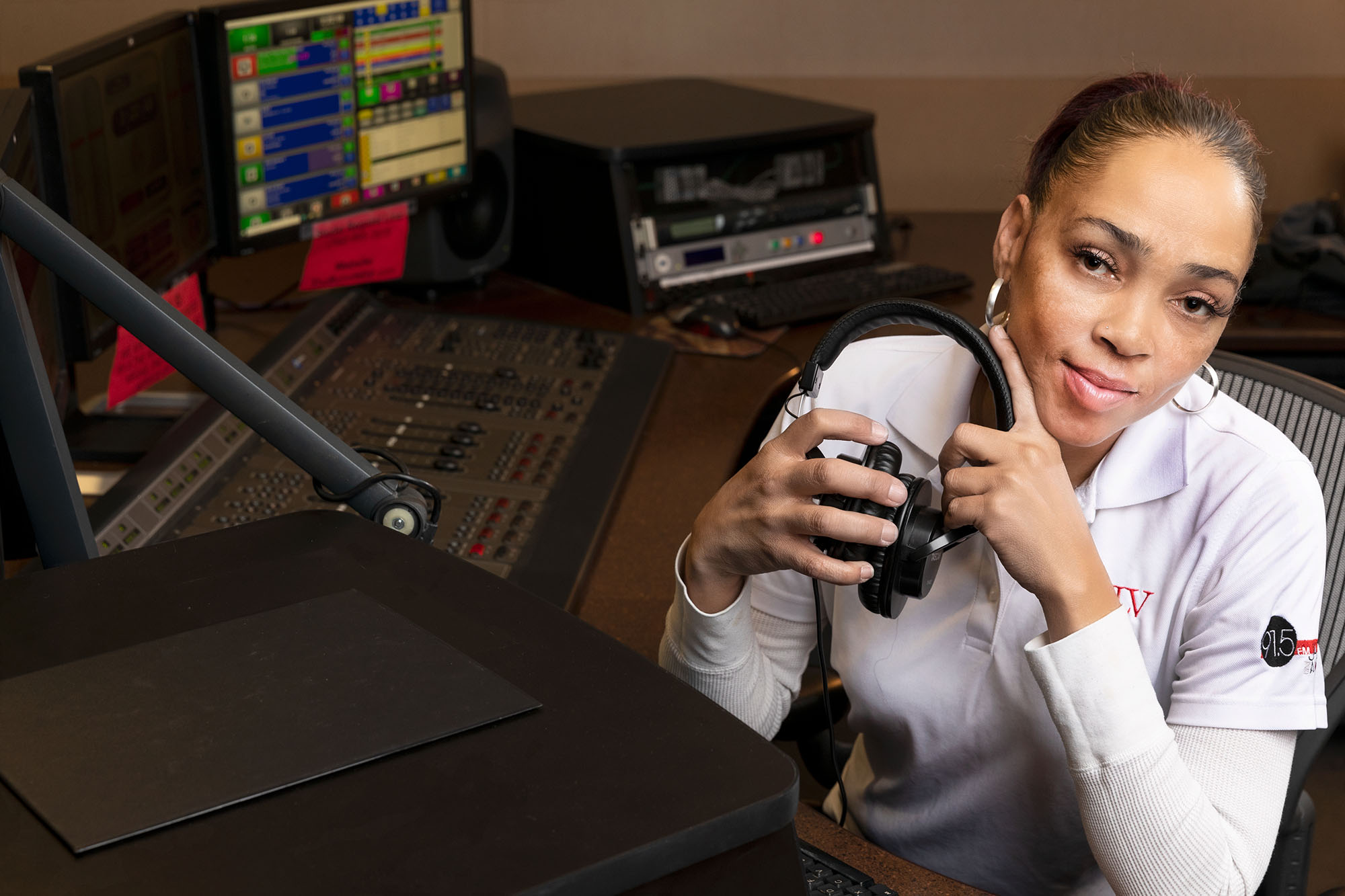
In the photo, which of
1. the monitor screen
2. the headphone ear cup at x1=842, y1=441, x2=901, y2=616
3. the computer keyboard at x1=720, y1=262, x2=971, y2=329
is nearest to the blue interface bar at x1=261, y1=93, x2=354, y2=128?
the monitor screen

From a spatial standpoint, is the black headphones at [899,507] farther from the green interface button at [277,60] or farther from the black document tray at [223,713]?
the green interface button at [277,60]

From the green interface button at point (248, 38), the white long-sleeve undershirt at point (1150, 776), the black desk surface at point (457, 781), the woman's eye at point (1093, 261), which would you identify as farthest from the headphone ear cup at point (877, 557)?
the green interface button at point (248, 38)

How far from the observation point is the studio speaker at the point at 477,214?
1971 millimetres

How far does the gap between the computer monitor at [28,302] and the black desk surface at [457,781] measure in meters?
0.20

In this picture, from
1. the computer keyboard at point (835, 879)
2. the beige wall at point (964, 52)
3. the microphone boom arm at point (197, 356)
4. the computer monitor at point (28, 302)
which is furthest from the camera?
the beige wall at point (964, 52)

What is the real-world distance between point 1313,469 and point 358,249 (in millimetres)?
1309

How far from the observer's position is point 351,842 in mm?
364

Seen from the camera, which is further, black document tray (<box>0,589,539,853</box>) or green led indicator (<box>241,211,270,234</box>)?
green led indicator (<box>241,211,270,234</box>)

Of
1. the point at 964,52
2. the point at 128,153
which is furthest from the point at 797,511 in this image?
the point at 964,52

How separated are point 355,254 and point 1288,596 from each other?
137cm

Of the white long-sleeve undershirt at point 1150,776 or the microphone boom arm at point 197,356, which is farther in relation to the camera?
the white long-sleeve undershirt at point 1150,776

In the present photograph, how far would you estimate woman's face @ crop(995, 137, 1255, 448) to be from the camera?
0.81m

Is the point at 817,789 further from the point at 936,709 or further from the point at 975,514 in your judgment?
the point at 975,514

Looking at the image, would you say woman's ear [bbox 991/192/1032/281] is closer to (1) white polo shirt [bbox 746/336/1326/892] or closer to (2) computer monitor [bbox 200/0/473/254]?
(1) white polo shirt [bbox 746/336/1326/892]
